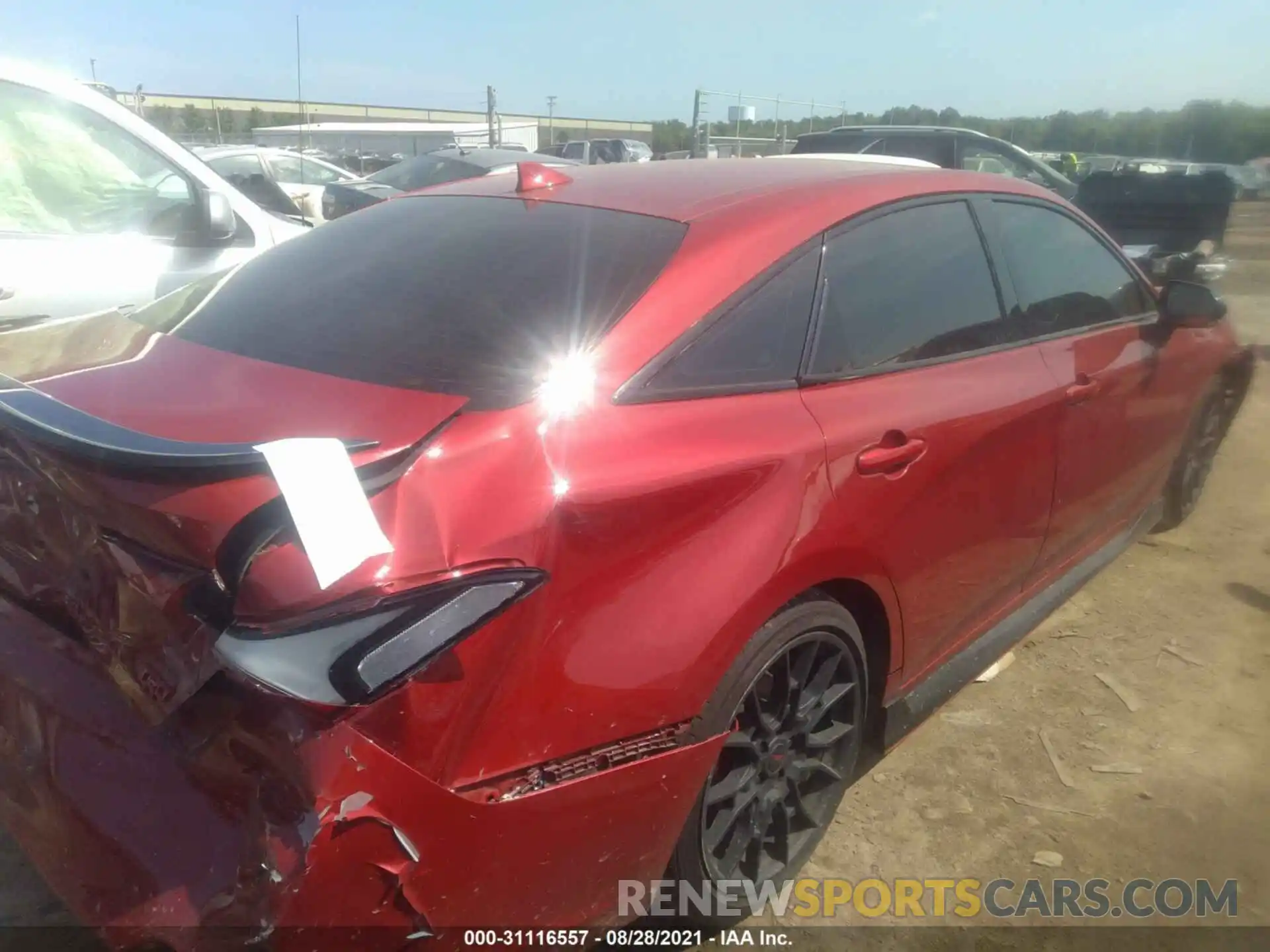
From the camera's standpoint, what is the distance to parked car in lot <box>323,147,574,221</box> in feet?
34.8

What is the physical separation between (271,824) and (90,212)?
367 cm

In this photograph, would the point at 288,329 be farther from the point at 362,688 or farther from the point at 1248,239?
the point at 1248,239

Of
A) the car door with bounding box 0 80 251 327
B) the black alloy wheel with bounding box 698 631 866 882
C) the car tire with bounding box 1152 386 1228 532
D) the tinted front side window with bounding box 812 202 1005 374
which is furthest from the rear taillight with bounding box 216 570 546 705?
the car tire with bounding box 1152 386 1228 532

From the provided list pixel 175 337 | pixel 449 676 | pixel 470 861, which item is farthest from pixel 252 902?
pixel 175 337

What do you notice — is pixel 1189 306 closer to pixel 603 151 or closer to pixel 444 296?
pixel 444 296

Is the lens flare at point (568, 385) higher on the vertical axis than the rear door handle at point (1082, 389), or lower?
higher

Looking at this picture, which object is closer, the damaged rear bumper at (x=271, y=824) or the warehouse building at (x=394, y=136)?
the damaged rear bumper at (x=271, y=824)

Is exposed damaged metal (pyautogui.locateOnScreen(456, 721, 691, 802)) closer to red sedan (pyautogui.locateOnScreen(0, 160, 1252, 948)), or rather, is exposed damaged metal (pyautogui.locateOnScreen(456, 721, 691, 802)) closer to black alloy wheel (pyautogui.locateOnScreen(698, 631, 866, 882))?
red sedan (pyautogui.locateOnScreen(0, 160, 1252, 948))

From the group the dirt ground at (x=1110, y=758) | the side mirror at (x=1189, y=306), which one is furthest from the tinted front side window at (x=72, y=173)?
the side mirror at (x=1189, y=306)

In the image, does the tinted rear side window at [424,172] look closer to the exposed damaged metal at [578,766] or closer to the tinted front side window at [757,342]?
the tinted front side window at [757,342]

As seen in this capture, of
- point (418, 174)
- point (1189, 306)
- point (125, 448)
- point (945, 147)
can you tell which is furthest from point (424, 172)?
point (125, 448)

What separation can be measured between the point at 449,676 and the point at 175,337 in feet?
4.10

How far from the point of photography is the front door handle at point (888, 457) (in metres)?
2.20

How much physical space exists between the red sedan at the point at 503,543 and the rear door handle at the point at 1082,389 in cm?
20
